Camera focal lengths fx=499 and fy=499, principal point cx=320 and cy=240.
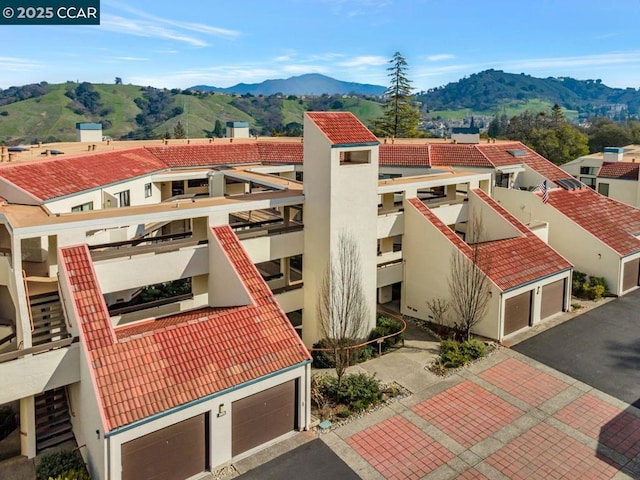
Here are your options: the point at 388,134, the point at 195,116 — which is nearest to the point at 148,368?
the point at 388,134

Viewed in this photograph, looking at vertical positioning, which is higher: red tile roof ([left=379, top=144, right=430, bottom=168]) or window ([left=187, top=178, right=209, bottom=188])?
red tile roof ([left=379, top=144, right=430, bottom=168])

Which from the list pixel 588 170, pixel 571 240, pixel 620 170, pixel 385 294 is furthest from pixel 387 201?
pixel 588 170

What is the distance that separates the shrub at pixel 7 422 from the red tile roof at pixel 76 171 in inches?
372

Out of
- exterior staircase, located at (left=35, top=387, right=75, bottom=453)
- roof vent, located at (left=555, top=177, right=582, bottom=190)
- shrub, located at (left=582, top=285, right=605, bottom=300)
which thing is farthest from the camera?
roof vent, located at (left=555, top=177, right=582, bottom=190)

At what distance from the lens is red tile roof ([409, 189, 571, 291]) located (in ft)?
89.0

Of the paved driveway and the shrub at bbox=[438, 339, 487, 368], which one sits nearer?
the paved driveway

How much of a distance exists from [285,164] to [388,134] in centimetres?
4533

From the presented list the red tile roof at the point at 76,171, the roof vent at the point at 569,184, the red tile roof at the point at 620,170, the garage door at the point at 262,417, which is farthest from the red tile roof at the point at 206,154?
the red tile roof at the point at 620,170

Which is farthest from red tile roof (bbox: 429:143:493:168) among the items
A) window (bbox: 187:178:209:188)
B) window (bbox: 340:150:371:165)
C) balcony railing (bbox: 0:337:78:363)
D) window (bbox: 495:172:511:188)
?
balcony railing (bbox: 0:337:78:363)

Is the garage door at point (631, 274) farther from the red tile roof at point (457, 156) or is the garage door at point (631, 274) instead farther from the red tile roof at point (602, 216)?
the red tile roof at point (457, 156)

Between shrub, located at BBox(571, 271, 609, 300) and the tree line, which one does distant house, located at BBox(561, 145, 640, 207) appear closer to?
shrub, located at BBox(571, 271, 609, 300)

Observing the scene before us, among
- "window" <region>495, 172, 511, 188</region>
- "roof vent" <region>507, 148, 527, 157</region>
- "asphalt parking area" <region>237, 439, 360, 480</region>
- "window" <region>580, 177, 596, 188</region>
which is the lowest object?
"asphalt parking area" <region>237, 439, 360, 480</region>

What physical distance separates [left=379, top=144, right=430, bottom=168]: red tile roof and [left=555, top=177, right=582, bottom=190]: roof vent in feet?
36.5

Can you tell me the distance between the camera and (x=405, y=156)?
3975 centimetres
